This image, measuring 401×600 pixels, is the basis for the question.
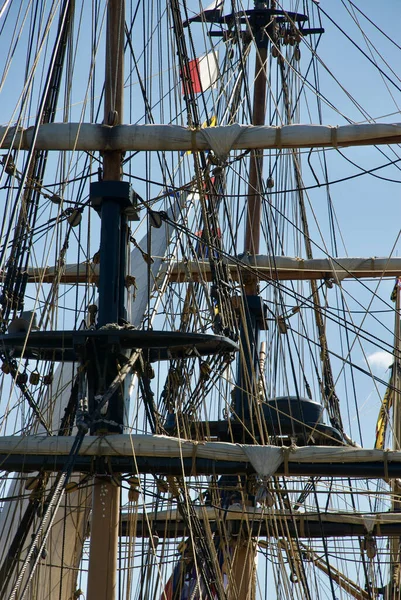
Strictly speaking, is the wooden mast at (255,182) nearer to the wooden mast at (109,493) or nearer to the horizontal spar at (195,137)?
the horizontal spar at (195,137)

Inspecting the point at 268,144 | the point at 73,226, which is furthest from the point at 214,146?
the point at 73,226

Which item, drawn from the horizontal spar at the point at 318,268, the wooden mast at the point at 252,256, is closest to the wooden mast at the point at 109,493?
the wooden mast at the point at 252,256

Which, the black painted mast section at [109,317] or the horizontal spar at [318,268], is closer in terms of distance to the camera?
the black painted mast section at [109,317]

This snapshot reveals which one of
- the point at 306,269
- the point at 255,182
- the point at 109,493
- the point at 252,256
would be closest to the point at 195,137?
the point at 109,493

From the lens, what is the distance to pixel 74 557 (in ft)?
56.9

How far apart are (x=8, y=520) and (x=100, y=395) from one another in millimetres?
4046

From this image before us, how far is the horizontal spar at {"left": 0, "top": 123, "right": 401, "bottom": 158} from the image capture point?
1616 centimetres

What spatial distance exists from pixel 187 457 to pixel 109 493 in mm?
1130

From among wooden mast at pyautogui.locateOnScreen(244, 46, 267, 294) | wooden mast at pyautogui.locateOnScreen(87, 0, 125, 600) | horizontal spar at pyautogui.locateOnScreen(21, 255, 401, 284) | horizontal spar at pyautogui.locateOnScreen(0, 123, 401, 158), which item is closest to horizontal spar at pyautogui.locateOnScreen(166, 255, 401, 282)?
horizontal spar at pyautogui.locateOnScreen(21, 255, 401, 284)

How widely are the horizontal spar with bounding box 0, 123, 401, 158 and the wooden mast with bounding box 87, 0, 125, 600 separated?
221 mm

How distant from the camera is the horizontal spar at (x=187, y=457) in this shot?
14828mm

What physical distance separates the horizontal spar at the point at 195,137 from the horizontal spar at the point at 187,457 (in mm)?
3488

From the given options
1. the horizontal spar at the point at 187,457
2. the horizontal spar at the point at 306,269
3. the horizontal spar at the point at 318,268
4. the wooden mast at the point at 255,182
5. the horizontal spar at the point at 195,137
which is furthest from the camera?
the horizontal spar at the point at 318,268

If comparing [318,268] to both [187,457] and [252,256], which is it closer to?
[252,256]
